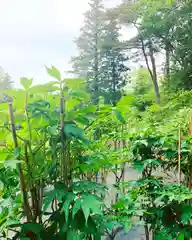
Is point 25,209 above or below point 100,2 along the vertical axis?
below

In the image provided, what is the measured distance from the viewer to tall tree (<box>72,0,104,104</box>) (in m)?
4.70

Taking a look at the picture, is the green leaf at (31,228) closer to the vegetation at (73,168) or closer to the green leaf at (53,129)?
the vegetation at (73,168)

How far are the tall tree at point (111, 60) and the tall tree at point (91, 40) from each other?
0.12 metres

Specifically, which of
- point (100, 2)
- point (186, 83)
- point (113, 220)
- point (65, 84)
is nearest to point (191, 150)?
point (113, 220)

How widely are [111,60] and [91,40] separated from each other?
1.77 feet

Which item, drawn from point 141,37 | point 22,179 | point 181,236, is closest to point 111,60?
point 141,37

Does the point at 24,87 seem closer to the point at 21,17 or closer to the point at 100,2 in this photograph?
the point at 21,17

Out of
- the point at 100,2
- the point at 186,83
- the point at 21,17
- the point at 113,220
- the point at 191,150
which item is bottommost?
the point at 113,220

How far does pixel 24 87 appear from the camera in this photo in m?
0.42

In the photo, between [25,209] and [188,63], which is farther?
[188,63]

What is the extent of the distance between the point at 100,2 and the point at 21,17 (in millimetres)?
2173

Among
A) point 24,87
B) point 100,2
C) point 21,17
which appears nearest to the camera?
point 24,87

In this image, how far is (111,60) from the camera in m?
4.76

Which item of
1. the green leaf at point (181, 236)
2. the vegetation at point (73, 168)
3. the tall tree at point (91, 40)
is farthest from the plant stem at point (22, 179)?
the tall tree at point (91, 40)
